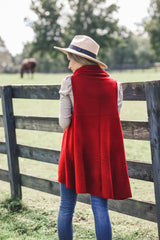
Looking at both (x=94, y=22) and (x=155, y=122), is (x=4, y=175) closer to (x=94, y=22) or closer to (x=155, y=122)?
(x=155, y=122)

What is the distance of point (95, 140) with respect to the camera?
249 centimetres

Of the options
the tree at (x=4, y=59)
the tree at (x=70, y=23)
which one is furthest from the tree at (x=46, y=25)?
the tree at (x=4, y=59)

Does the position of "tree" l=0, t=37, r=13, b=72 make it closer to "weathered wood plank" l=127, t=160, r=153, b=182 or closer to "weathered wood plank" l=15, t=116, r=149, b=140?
"weathered wood plank" l=15, t=116, r=149, b=140

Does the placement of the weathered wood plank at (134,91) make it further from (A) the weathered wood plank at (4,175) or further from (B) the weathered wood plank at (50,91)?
(A) the weathered wood plank at (4,175)

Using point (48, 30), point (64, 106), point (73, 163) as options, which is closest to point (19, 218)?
point (73, 163)

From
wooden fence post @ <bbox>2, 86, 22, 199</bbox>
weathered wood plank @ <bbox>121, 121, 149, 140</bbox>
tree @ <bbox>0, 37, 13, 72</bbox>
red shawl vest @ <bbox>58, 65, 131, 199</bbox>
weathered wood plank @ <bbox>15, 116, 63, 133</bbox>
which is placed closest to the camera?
red shawl vest @ <bbox>58, 65, 131, 199</bbox>

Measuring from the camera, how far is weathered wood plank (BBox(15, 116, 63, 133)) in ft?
12.6

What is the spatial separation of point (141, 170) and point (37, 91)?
1649 mm

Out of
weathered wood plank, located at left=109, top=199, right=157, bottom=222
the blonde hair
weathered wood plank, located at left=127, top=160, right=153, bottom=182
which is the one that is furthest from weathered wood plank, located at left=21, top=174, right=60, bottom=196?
the blonde hair

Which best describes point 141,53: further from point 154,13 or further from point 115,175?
point 115,175

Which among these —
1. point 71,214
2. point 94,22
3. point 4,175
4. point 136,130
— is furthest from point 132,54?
point 71,214

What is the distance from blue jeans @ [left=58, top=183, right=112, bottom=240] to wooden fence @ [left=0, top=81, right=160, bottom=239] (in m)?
0.72

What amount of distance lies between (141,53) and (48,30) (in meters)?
32.6

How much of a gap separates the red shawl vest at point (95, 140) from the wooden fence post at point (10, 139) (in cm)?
188
